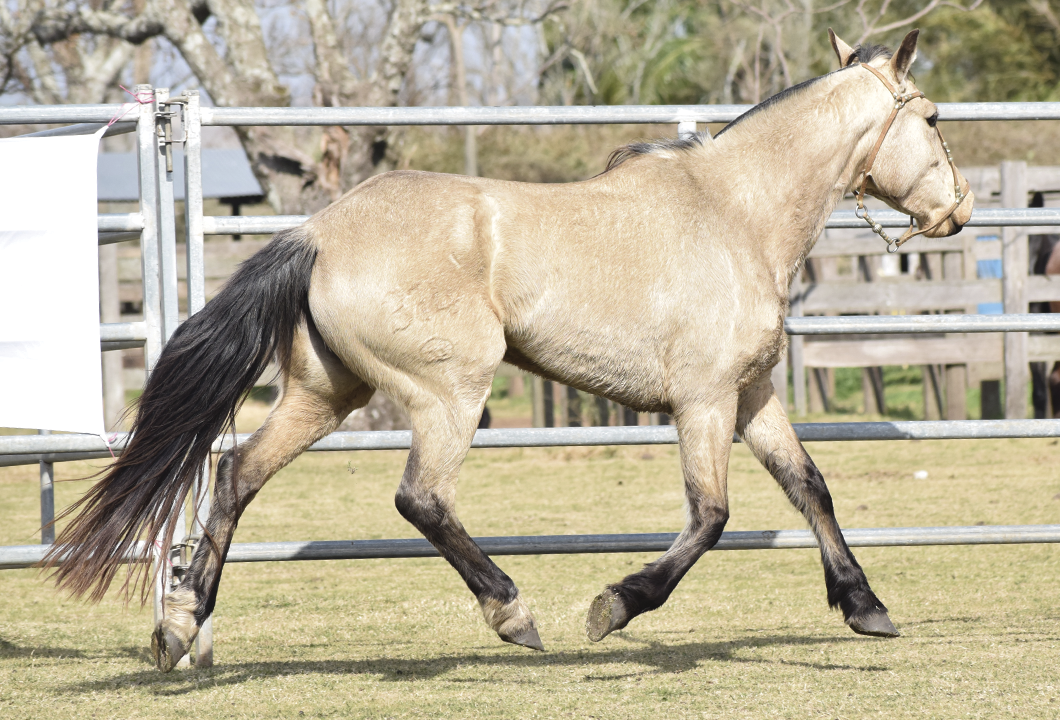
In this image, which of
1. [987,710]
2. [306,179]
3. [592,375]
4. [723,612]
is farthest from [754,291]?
[306,179]

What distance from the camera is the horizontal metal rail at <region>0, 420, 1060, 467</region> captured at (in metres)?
3.90

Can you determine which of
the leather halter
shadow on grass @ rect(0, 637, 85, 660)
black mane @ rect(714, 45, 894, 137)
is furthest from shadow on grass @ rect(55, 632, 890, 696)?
black mane @ rect(714, 45, 894, 137)

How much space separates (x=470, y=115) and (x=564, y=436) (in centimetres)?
114

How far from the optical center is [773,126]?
3.94m

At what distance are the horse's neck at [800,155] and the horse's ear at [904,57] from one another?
0.36ft

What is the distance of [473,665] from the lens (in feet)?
12.9

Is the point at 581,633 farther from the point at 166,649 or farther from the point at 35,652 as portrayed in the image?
the point at 35,652

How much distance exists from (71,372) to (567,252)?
1.65 metres

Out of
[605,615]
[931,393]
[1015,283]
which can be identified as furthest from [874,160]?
[931,393]

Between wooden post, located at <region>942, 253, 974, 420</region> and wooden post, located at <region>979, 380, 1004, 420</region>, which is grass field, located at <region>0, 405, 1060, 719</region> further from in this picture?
wooden post, located at <region>979, 380, 1004, 420</region>

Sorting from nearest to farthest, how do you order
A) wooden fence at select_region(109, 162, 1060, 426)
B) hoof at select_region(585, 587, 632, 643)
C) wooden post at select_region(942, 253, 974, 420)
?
1. hoof at select_region(585, 587, 632, 643)
2. wooden fence at select_region(109, 162, 1060, 426)
3. wooden post at select_region(942, 253, 974, 420)

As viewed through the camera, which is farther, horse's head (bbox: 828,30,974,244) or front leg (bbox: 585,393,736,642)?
horse's head (bbox: 828,30,974,244)

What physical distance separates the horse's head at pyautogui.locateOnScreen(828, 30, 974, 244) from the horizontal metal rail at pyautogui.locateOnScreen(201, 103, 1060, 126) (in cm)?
17

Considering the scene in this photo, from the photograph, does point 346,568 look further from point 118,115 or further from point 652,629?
point 118,115
